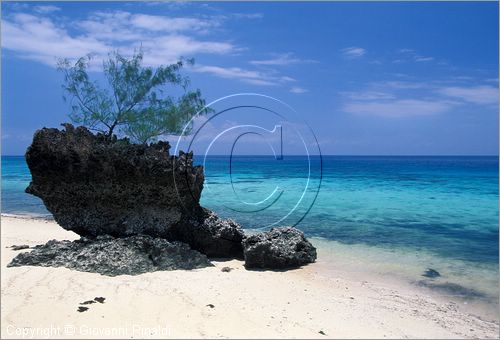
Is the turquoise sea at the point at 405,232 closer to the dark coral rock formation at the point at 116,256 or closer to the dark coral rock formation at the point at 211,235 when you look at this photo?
the dark coral rock formation at the point at 211,235

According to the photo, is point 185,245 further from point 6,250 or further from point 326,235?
point 326,235

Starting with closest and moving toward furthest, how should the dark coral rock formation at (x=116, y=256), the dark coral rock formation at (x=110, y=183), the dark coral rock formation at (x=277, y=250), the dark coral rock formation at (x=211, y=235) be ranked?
the dark coral rock formation at (x=116, y=256), the dark coral rock formation at (x=110, y=183), the dark coral rock formation at (x=277, y=250), the dark coral rock formation at (x=211, y=235)

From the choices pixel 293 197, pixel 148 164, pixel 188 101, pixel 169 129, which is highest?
pixel 188 101

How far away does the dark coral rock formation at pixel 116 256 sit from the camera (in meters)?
8.52

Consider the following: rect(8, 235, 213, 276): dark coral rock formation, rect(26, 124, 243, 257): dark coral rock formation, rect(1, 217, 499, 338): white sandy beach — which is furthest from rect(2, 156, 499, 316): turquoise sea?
rect(8, 235, 213, 276): dark coral rock formation

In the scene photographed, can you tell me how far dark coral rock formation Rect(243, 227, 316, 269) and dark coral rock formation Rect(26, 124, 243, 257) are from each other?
171 centimetres

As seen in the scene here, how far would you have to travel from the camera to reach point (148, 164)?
9.92m

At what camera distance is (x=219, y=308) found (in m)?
6.88

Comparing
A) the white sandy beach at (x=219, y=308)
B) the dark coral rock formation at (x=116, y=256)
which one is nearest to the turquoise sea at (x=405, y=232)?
the white sandy beach at (x=219, y=308)

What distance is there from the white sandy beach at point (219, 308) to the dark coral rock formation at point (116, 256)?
0.29 metres

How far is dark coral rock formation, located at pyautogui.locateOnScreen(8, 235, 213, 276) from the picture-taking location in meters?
8.52

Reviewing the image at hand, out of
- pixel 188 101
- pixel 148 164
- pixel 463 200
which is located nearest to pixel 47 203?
pixel 148 164

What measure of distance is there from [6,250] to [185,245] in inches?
177

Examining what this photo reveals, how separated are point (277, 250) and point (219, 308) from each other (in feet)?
10.9
